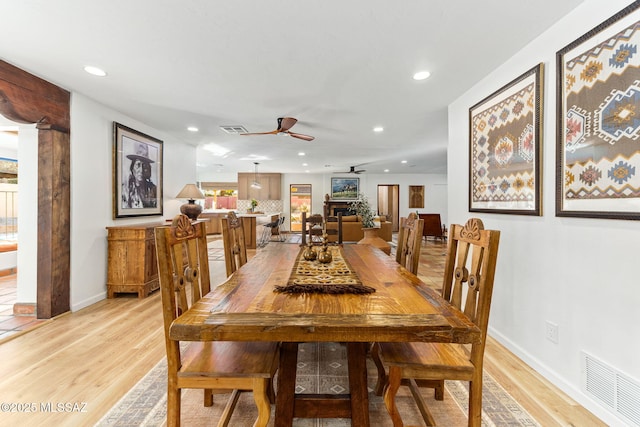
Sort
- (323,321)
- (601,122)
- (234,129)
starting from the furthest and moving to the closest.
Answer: (234,129) < (601,122) < (323,321)

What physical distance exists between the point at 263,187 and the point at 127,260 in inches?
287

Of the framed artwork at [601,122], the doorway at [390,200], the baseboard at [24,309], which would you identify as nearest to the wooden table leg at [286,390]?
the framed artwork at [601,122]

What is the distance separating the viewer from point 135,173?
3.99 metres

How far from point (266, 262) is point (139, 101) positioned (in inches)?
105

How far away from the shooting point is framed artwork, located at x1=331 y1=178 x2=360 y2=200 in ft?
35.4

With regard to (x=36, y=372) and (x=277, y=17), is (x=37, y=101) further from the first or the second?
(x=277, y=17)

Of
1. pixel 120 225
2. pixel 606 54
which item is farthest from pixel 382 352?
pixel 120 225

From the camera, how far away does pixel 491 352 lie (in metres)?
2.24

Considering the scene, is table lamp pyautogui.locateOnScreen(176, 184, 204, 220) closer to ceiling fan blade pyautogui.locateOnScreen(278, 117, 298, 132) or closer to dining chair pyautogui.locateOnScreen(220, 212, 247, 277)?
ceiling fan blade pyautogui.locateOnScreen(278, 117, 298, 132)

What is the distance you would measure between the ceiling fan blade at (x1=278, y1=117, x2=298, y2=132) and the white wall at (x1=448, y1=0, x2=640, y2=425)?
2.09 m

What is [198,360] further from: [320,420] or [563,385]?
[563,385]

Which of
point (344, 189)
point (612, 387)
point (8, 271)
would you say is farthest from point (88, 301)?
point (344, 189)

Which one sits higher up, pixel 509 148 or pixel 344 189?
pixel 344 189

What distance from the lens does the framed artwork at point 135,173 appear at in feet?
12.0
